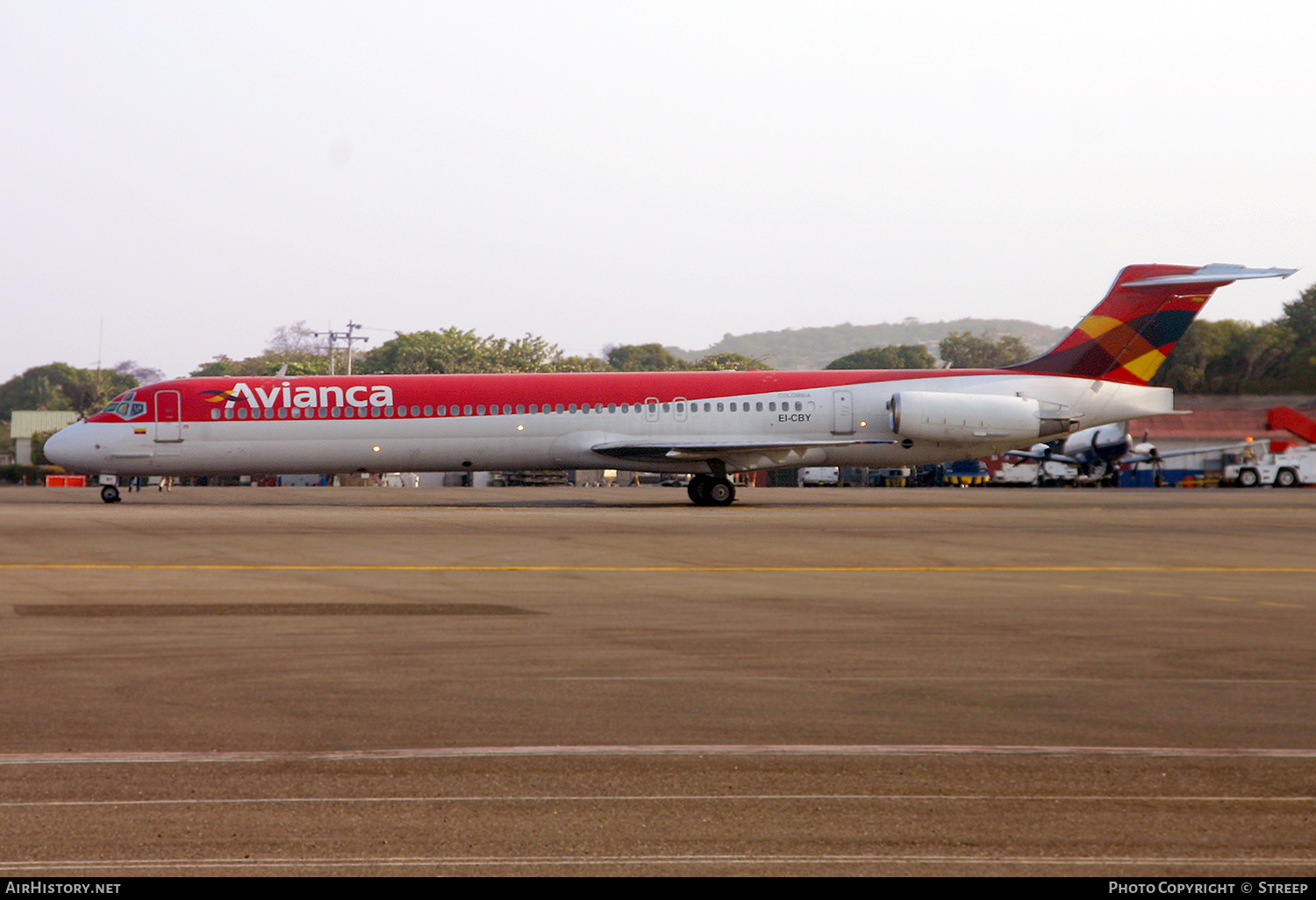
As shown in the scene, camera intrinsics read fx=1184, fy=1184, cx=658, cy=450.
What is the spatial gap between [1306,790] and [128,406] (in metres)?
33.9

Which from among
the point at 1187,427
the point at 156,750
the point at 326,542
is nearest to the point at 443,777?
the point at 156,750

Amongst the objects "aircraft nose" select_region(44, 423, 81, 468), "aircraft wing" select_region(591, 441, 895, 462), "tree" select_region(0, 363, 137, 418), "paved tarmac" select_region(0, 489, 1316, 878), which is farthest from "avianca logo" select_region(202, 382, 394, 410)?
"tree" select_region(0, 363, 137, 418)

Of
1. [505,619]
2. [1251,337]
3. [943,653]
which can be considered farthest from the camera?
[1251,337]

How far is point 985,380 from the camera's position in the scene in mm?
34750

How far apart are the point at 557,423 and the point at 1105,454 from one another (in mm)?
30743

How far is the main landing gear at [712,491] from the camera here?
108 feet

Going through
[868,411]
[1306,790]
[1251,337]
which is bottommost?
[1306,790]

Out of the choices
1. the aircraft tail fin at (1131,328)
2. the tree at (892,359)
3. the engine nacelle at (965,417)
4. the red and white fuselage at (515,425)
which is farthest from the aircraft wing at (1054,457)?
the tree at (892,359)

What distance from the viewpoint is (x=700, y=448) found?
32625 millimetres

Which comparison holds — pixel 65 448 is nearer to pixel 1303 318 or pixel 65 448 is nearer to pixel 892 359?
pixel 1303 318

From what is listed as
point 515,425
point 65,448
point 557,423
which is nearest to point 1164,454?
point 557,423

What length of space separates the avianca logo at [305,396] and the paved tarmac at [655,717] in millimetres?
16301

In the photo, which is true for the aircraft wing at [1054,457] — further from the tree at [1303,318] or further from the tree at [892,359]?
the tree at [892,359]
